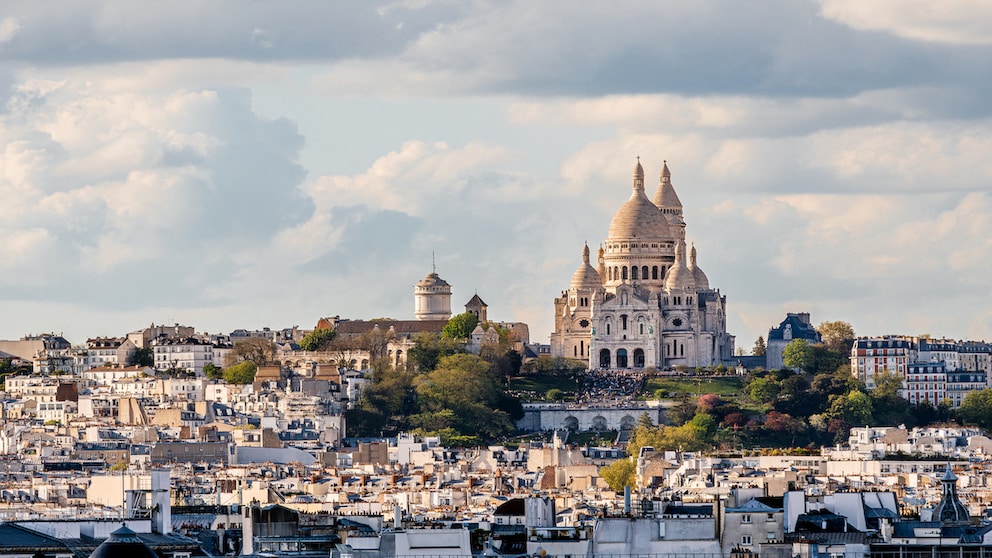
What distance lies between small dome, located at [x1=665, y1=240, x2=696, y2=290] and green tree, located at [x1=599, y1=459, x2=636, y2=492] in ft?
155

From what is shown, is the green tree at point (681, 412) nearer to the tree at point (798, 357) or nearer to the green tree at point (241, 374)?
the tree at point (798, 357)

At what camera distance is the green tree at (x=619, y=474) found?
126 metres

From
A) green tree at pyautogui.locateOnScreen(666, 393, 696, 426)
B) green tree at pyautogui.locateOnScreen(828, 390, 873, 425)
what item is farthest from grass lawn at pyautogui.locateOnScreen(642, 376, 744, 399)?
green tree at pyautogui.locateOnScreen(828, 390, 873, 425)

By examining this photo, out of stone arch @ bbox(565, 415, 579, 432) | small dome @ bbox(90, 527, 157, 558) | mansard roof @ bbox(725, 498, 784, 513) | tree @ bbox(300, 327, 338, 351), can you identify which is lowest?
small dome @ bbox(90, 527, 157, 558)

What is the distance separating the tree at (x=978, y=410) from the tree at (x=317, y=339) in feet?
115

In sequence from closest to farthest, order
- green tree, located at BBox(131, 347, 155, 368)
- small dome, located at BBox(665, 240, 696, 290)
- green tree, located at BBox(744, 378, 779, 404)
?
green tree, located at BBox(744, 378, 779, 404), small dome, located at BBox(665, 240, 696, 290), green tree, located at BBox(131, 347, 155, 368)

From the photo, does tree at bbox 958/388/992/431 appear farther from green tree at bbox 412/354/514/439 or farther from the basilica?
green tree at bbox 412/354/514/439

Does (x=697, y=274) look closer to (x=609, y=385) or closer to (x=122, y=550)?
(x=609, y=385)

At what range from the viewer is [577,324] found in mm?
183250

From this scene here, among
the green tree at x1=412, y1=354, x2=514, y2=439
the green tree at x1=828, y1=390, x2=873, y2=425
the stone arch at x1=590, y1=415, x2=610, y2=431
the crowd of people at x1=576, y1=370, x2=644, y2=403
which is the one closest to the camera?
the green tree at x1=412, y1=354, x2=514, y2=439

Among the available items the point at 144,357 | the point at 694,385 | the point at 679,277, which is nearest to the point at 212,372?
the point at 144,357

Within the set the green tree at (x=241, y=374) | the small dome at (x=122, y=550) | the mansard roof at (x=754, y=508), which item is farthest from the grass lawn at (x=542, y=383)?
the small dome at (x=122, y=550)

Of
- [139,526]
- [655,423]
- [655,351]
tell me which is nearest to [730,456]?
[655,423]

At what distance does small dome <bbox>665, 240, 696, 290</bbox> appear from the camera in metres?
183
